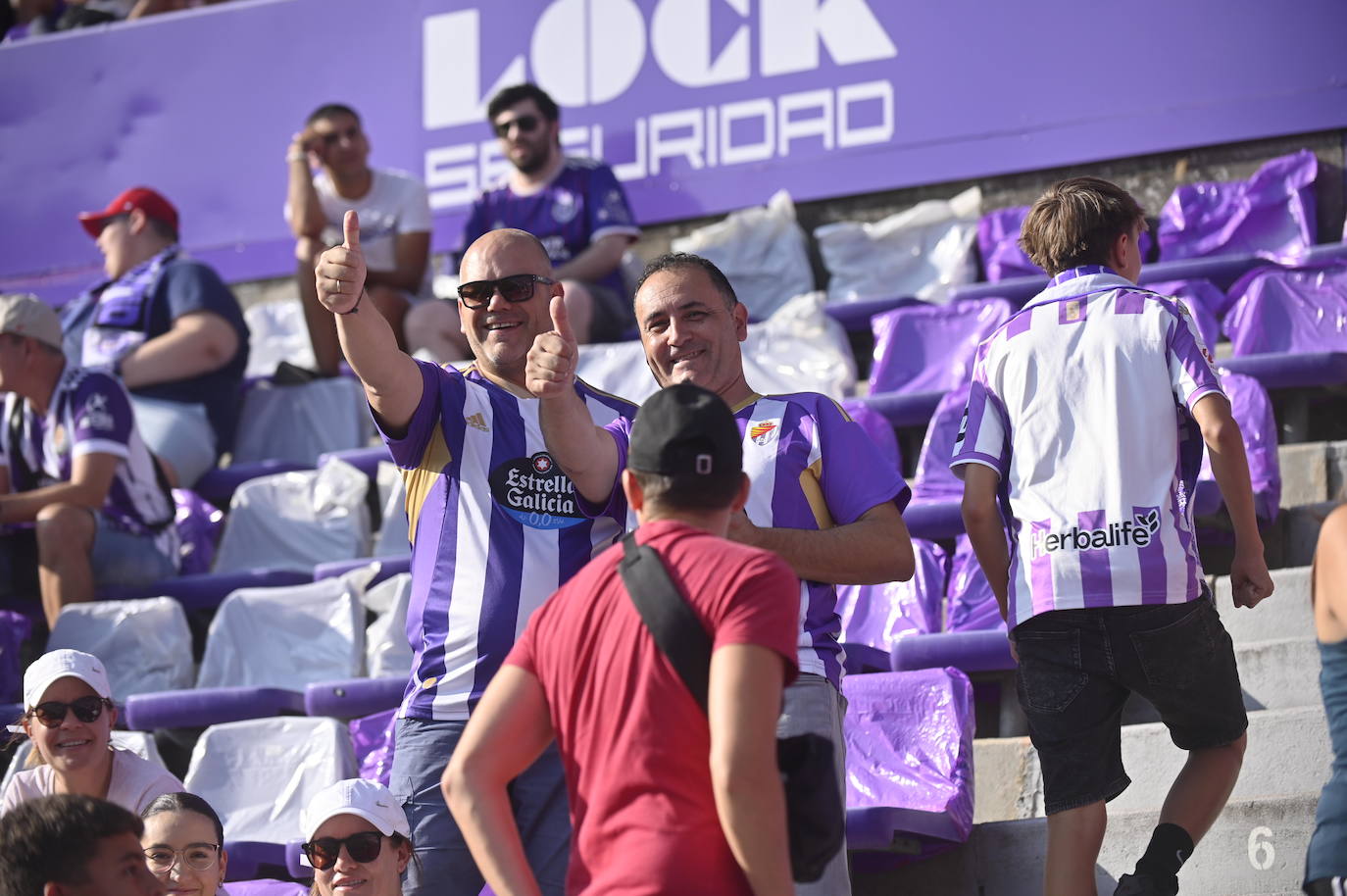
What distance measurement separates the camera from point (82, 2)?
330 inches

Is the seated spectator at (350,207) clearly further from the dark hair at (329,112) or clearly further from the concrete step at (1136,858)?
the concrete step at (1136,858)

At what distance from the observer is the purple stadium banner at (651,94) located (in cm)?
618

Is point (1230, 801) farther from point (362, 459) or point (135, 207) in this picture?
point (135, 207)

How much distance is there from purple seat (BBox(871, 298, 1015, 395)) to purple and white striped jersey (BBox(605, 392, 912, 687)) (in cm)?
257

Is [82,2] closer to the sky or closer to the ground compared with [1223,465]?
closer to the sky

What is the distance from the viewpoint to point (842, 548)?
2.78 m

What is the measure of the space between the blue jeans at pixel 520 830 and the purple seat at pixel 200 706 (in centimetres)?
207

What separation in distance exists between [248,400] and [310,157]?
1109 millimetres

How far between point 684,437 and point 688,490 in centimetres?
6

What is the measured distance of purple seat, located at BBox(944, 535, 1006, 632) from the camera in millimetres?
4273

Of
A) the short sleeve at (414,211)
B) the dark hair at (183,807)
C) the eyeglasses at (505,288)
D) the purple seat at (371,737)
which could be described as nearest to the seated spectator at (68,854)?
the eyeglasses at (505,288)

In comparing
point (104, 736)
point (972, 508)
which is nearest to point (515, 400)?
point (972, 508)

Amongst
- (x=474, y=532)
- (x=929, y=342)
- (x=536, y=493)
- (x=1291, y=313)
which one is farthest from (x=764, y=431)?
(x=1291, y=313)

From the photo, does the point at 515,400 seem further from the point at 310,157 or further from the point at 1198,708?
the point at 310,157
